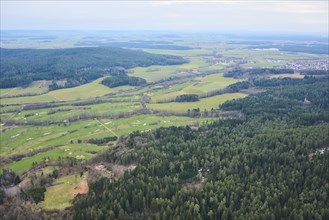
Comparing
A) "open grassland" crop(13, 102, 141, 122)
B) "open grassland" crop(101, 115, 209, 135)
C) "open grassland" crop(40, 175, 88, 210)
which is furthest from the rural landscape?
"open grassland" crop(13, 102, 141, 122)

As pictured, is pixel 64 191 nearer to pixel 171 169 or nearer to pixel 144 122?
pixel 171 169

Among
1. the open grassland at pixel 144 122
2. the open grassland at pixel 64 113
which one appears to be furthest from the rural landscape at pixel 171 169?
the open grassland at pixel 64 113

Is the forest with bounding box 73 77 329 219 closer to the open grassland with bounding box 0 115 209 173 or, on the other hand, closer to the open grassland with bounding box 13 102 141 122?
the open grassland with bounding box 0 115 209 173

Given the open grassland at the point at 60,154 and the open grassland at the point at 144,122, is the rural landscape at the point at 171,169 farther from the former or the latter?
the open grassland at the point at 144,122

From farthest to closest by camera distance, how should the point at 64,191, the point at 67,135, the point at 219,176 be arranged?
the point at 67,135 → the point at 64,191 → the point at 219,176

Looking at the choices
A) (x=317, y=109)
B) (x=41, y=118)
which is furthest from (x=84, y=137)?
(x=317, y=109)

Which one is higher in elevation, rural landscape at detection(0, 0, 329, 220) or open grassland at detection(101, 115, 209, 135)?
rural landscape at detection(0, 0, 329, 220)

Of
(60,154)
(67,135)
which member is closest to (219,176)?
(60,154)

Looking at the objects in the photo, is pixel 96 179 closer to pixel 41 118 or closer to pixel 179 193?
pixel 179 193
